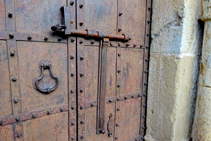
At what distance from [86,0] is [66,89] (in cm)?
57

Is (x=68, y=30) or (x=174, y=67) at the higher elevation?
(x=68, y=30)

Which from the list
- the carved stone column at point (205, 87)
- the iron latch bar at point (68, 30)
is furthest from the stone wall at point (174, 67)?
the iron latch bar at point (68, 30)

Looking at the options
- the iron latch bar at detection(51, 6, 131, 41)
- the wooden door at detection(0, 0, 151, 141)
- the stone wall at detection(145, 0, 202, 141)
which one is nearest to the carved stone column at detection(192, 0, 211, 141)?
the stone wall at detection(145, 0, 202, 141)

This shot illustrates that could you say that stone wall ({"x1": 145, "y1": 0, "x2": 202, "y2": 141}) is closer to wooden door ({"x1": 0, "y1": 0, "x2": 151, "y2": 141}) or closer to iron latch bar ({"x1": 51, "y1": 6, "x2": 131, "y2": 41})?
wooden door ({"x1": 0, "y1": 0, "x2": 151, "y2": 141})

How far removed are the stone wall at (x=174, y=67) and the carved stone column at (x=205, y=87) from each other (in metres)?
0.07

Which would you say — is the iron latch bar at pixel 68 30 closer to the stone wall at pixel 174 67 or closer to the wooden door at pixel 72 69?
the wooden door at pixel 72 69

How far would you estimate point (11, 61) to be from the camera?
0.67 m

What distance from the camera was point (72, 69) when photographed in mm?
859

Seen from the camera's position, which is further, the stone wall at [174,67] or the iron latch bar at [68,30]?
the stone wall at [174,67]

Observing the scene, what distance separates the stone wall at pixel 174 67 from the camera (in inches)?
39.3

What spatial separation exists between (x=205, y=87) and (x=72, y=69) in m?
0.95

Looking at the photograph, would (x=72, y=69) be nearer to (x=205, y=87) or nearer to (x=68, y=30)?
(x=68, y=30)

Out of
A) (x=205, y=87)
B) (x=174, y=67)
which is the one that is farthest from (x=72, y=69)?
(x=205, y=87)

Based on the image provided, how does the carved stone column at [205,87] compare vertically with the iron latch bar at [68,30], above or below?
below
